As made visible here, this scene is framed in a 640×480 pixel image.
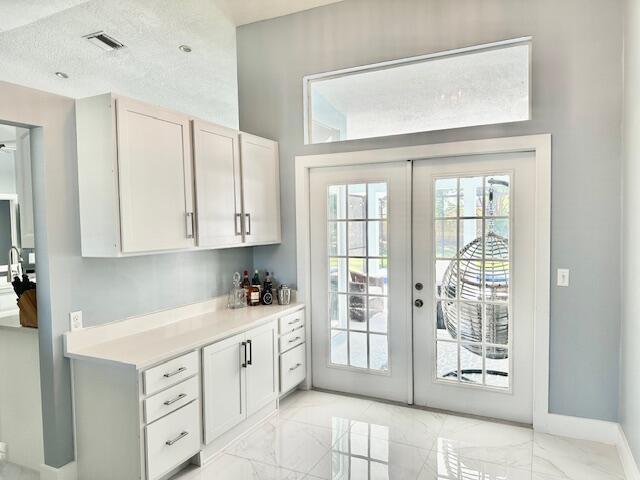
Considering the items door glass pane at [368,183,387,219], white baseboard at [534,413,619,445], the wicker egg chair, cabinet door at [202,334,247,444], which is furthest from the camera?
door glass pane at [368,183,387,219]

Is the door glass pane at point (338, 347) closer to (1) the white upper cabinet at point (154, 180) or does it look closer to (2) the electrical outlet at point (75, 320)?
(1) the white upper cabinet at point (154, 180)

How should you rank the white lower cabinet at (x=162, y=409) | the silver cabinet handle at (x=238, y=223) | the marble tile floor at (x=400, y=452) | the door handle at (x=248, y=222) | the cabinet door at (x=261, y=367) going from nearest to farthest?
the white lower cabinet at (x=162, y=409) → the marble tile floor at (x=400, y=452) → the cabinet door at (x=261, y=367) → the silver cabinet handle at (x=238, y=223) → the door handle at (x=248, y=222)

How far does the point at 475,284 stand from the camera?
3135 millimetres

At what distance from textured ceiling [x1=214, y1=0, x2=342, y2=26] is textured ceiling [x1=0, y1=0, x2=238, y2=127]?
94 mm

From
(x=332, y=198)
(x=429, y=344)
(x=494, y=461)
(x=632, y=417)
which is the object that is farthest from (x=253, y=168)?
(x=632, y=417)

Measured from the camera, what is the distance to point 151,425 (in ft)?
7.16

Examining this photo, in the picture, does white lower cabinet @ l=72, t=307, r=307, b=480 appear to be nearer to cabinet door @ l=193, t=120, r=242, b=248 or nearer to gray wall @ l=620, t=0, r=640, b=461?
cabinet door @ l=193, t=120, r=242, b=248

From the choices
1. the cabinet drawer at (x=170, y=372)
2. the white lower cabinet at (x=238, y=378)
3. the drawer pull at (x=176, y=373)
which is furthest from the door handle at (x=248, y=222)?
the drawer pull at (x=176, y=373)

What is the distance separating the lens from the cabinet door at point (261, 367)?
9.67 ft

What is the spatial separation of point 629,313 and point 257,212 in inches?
103

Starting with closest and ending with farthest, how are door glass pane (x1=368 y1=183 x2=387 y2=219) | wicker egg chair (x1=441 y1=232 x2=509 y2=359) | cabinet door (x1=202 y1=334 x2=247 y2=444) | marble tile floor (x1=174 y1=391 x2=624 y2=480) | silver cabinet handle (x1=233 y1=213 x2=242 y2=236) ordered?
marble tile floor (x1=174 y1=391 x2=624 y2=480)
cabinet door (x1=202 y1=334 x2=247 y2=444)
wicker egg chair (x1=441 y1=232 x2=509 y2=359)
silver cabinet handle (x1=233 y1=213 x2=242 y2=236)
door glass pane (x1=368 y1=183 x2=387 y2=219)

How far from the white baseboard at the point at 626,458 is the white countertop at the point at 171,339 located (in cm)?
238

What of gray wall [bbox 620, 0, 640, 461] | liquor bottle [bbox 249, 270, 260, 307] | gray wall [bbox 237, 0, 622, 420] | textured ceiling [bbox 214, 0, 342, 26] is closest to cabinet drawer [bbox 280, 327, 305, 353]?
liquor bottle [bbox 249, 270, 260, 307]

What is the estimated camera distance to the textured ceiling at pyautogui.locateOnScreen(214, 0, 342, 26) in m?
3.49
